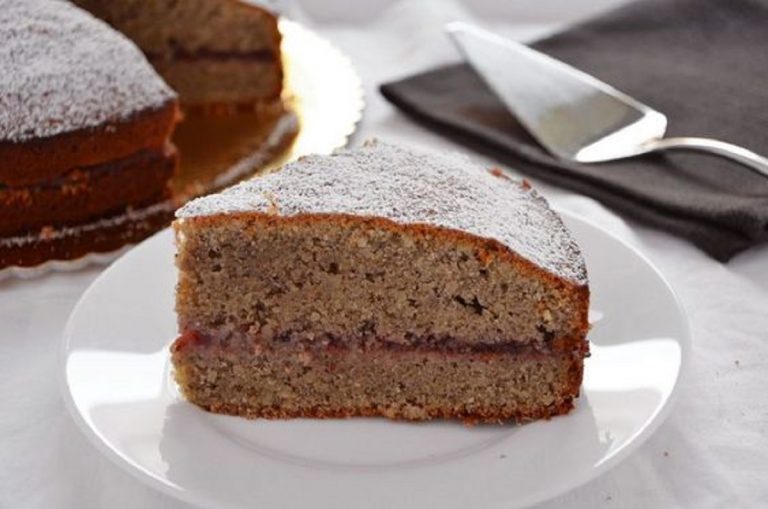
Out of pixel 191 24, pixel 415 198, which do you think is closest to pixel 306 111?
pixel 191 24

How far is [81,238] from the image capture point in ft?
8.72

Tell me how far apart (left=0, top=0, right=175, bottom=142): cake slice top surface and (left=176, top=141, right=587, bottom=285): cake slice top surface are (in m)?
0.75

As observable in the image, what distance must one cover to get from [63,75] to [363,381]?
1.19m

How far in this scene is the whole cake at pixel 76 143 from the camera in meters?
2.69

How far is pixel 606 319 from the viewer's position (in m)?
2.19

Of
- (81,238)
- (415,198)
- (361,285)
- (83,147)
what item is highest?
(415,198)

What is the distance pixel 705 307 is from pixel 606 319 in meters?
0.36

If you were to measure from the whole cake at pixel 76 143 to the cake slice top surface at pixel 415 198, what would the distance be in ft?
2.06

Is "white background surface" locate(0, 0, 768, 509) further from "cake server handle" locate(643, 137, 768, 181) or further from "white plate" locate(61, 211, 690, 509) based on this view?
"cake server handle" locate(643, 137, 768, 181)

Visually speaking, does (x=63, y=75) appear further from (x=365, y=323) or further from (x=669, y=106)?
(x=669, y=106)

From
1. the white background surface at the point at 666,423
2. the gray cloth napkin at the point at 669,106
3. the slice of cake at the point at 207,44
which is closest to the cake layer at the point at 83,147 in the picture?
the white background surface at the point at 666,423

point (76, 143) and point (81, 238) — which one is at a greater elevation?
point (76, 143)

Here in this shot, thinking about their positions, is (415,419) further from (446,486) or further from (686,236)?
(686,236)

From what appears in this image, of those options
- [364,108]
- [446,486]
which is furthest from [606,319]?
[364,108]
